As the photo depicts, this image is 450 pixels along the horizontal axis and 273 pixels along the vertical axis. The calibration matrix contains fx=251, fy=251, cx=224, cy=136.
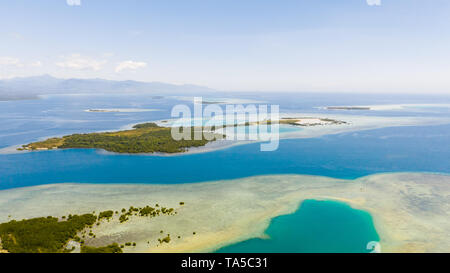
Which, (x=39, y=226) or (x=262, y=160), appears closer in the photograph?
(x=39, y=226)

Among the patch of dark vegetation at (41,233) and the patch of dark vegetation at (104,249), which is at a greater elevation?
the patch of dark vegetation at (41,233)

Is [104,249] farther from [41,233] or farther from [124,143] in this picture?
[124,143]

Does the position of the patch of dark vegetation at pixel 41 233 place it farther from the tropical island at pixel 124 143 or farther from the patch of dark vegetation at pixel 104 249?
the tropical island at pixel 124 143

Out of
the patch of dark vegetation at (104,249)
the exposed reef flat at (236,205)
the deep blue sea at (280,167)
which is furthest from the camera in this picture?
the deep blue sea at (280,167)

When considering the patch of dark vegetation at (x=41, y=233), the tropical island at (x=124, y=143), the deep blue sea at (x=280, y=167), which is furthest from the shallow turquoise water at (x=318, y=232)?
the tropical island at (x=124, y=143)

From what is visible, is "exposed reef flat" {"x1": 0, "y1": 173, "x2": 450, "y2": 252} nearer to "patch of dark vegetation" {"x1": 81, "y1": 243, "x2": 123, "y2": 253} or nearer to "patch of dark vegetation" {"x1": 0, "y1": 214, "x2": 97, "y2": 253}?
"patch of dark vegetation" {"x1": 81, "y1": 243, "x2": 123, "y2": 253}
